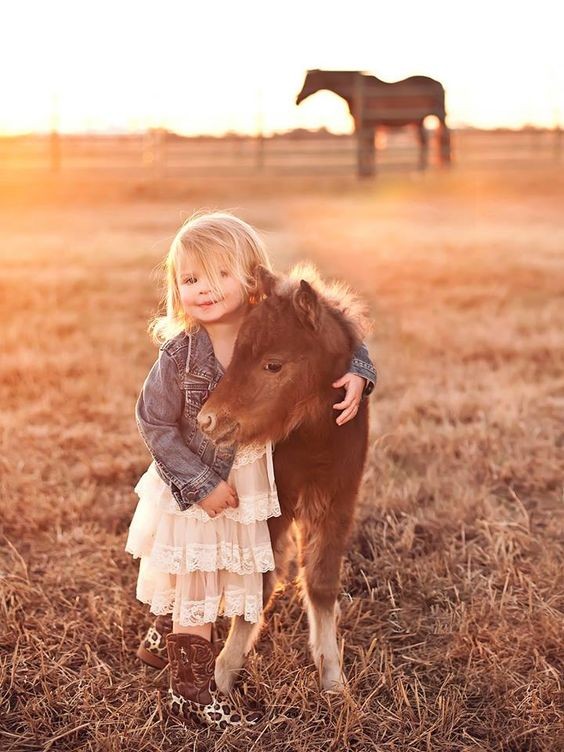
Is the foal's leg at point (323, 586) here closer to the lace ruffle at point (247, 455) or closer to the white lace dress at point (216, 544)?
the white lace dress at point (216, 544)

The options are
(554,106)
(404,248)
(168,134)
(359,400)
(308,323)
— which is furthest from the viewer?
(554,106)

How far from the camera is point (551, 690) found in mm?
2877

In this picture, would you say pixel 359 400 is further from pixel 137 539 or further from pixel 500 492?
pixel 500 492

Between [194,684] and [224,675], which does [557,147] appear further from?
[194,684]

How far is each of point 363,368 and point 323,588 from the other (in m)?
0.73

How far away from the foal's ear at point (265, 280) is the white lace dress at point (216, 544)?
0.46 meters

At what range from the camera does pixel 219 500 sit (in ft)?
9.01

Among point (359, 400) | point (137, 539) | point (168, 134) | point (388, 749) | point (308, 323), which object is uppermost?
point (168, 134)

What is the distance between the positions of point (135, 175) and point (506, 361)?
15.8m

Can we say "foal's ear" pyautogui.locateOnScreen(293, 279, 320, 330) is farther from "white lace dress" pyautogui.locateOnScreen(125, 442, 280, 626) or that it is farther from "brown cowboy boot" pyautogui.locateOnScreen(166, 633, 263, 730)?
"brown cowboy boot" pyautogui.locateOnScreen(166, 633, 263, 730)

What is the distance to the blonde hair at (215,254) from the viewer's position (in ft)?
9.02

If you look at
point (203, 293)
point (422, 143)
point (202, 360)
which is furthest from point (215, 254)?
point (422, 143)

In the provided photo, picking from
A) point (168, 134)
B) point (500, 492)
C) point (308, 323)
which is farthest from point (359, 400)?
point (168, 134)

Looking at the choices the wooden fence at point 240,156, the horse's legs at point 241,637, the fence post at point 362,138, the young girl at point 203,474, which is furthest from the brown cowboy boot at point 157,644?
the wooden fence at point 240,156
